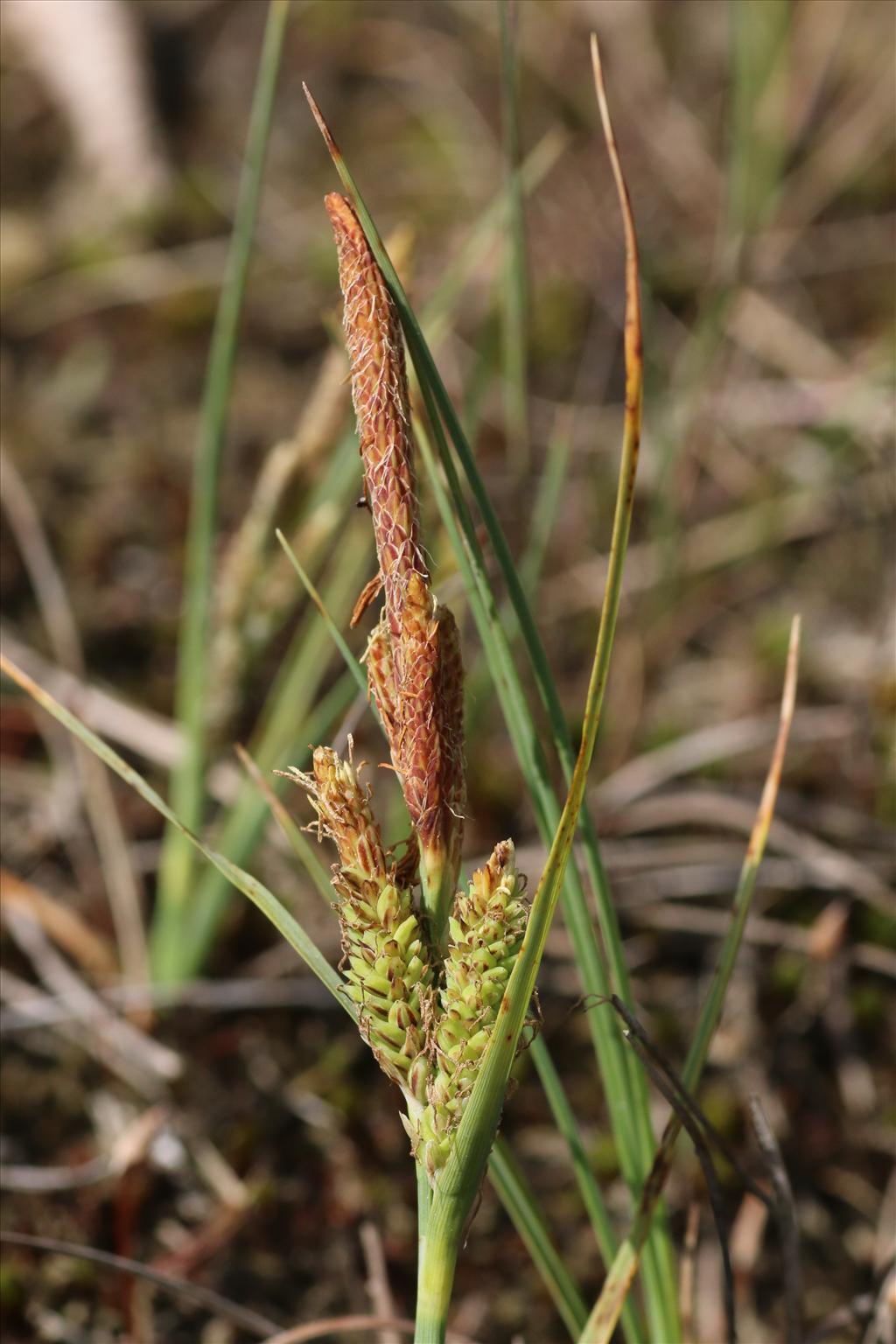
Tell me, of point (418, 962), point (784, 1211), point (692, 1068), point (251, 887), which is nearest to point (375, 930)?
point (418, 962)

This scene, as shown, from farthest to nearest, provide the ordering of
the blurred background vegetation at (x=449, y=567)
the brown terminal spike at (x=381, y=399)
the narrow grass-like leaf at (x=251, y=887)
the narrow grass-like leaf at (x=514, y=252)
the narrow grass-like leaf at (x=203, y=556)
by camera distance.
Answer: the blurred background vegetation at (x=449, y=567) < the narrow grass-like leaf at (x=203, y=556) < the narrow grass-like leaf at (x=514, y=252) < the narrow grass-like leaf at (x=251, y=887) < the brown terminal spike at (x=381, y=399)

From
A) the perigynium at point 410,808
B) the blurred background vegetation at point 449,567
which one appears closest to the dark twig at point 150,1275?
the blurred background vegetation at point 449,567

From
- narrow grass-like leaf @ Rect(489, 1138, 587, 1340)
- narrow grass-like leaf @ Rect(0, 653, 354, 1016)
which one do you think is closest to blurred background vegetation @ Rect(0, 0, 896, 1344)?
narrow grass-like leaf @ Rect(489, 1138, 587, 1340)

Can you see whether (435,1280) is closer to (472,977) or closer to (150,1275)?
(472,977)

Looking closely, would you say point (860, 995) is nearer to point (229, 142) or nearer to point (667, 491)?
point (667, 491)

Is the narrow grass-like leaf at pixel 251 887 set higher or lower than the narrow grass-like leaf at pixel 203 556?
lower

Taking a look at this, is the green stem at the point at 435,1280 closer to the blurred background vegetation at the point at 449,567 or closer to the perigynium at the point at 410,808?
the perigynium at the point at 410,808

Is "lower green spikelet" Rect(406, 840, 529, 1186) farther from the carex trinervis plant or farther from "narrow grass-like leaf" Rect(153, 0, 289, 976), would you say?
"narrow grass-like leaf" Rect(153, 0, 289, 976)
